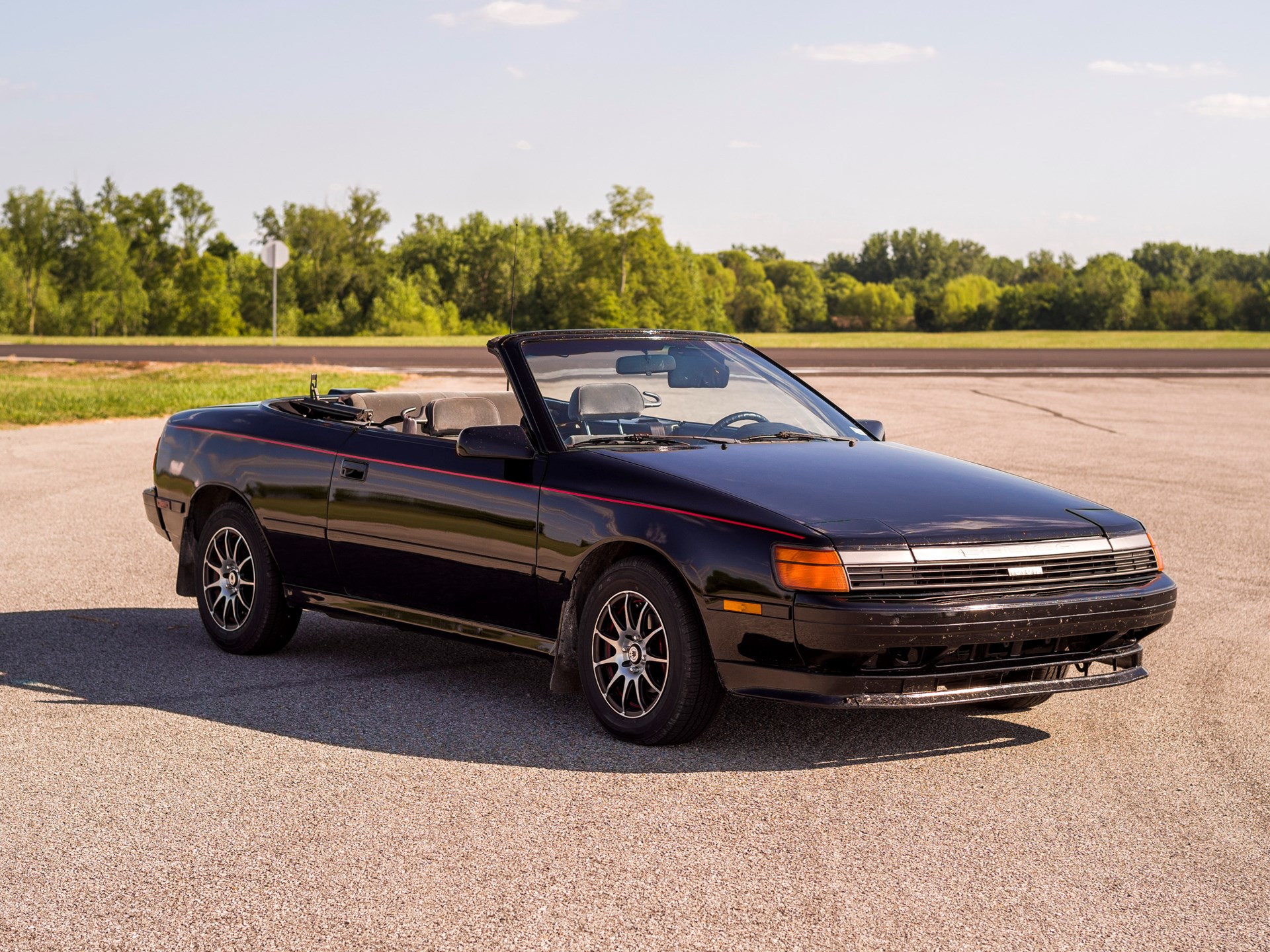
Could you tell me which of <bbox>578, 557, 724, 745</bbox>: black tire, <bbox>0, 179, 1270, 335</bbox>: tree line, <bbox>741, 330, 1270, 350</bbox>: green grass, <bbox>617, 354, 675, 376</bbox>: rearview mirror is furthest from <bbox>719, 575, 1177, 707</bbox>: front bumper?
<bbox>0, 179, 1270, 335</bbox>: tree line

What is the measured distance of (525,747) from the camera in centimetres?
554

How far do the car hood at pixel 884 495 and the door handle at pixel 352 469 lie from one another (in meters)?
1.37

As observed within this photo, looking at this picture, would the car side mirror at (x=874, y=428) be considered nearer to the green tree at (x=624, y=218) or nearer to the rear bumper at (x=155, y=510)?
the rear bumper at (x=155, y=510)

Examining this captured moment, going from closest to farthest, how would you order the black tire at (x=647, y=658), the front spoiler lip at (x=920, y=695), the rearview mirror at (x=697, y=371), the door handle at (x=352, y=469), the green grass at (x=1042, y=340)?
the front spoiler lip at (x=920, y=695) < the black tire at (x=647, y=658) < the door handle at (x=352, y=469) < the rearview mirror at (x=697, y=371) < the green grass at (x=1042, y=340)

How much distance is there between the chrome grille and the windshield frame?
134 centimetres

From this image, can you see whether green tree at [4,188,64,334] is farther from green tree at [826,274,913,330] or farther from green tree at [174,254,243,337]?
green tree at [826,274,913,330]

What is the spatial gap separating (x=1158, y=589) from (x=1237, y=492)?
9.39 meters

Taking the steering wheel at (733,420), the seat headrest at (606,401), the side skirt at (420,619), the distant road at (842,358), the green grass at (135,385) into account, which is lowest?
the green grass at (135,385)

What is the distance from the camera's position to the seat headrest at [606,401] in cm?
627

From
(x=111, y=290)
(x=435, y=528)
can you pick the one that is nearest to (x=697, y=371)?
(x=435, y=528)

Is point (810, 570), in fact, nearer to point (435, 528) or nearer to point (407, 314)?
point (435, 528)

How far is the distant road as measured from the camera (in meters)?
39.2

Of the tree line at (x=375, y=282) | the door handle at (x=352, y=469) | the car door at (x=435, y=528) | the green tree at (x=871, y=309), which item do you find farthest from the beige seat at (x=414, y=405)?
the green tree at (x=871, y=309)

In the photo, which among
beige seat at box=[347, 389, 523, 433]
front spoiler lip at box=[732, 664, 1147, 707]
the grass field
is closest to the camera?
front spoiler lip at box=[732, 664, 1147, 707]
